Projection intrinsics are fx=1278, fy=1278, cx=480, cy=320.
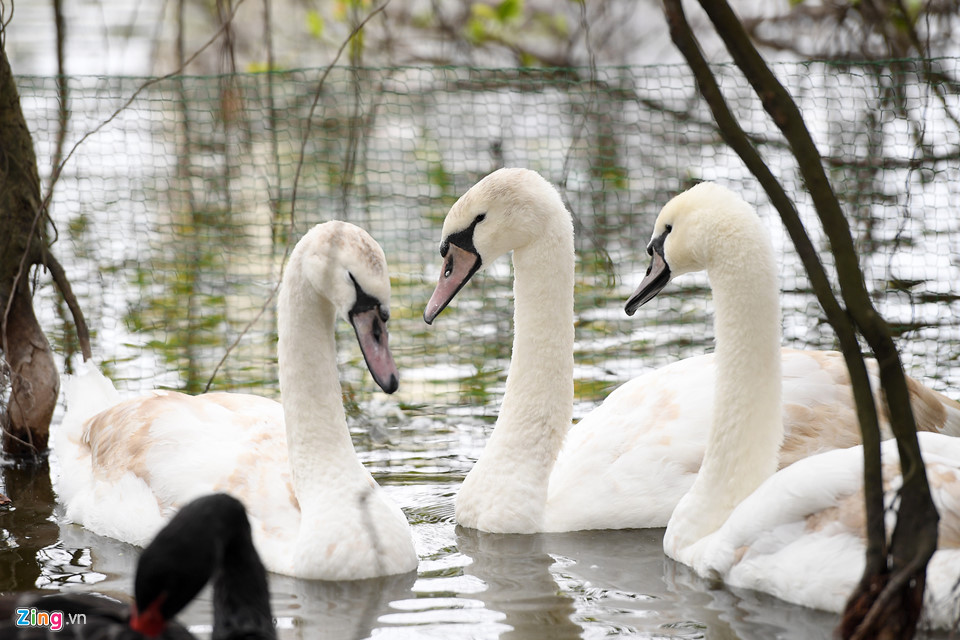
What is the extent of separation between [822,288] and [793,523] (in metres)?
1.58

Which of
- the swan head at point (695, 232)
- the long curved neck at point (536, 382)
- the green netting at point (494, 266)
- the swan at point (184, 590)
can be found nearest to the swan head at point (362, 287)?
the long curved neck at point (536, 382)

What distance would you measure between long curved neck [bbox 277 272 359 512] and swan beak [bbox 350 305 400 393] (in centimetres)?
32

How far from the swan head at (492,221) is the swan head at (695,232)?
0.45 metres

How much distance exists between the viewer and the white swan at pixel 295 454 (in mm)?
4527

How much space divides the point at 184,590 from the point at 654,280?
9.40 feet

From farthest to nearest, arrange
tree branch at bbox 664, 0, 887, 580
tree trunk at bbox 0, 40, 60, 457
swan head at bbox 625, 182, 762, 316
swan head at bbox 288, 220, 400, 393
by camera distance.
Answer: tree trunk at bbox 0, 40, 60, 457 < swan head at bbox 625, 182, 762, 316 < swan head at bbox 288, 220, 400, 393 < tree branch at bbox 664, 0, 887, 580

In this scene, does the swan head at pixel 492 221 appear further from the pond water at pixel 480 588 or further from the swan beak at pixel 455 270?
the pond water at pixel 480 588

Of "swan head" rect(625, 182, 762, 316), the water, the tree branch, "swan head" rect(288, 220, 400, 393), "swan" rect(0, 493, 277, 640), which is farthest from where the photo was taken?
"swan head" rect(625, 182, 762, 316)

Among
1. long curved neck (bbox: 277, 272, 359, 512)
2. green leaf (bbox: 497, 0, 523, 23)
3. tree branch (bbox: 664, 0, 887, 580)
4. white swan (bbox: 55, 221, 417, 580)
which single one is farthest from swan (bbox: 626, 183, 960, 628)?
green leaf (bbox: 497, 0, 523, 23)

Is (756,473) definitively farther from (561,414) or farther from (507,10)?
(507,10)

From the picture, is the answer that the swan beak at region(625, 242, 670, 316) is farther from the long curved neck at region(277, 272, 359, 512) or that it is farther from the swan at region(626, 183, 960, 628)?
the long curved neck at region(277, 272, 359, 512)

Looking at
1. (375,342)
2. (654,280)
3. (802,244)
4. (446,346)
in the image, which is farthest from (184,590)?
(446,346)

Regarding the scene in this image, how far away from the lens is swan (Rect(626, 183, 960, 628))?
4.11m

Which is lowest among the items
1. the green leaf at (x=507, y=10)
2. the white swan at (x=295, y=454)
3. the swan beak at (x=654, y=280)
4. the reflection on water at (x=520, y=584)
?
the reflection on water at (x=520, y=584)
